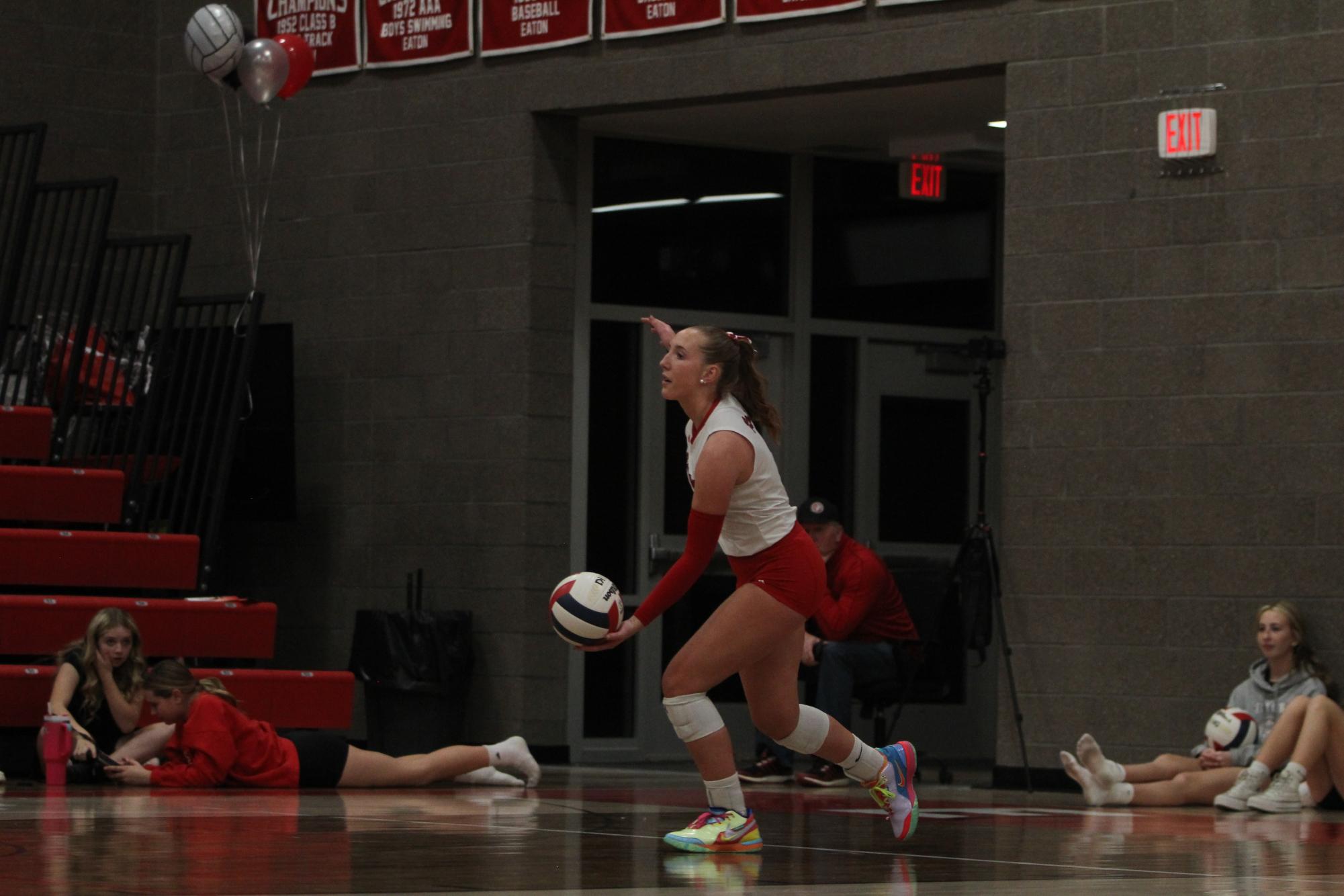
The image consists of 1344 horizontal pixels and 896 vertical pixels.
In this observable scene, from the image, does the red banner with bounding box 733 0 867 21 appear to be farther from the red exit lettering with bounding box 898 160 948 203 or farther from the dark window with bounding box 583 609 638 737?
the dark window with bounding box 583 609 638 737

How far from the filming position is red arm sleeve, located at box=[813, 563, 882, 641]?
11047 millimetres

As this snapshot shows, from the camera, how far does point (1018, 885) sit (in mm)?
5633

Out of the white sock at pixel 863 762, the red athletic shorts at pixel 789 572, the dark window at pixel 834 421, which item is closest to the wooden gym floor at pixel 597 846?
the white sock at pixel 863 762

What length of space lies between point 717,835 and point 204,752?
3.47 meters

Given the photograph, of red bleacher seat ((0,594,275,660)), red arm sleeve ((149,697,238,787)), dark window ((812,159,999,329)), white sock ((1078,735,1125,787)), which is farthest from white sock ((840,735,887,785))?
dark window ((812,159,999,329))

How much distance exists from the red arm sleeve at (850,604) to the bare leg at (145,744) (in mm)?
3224

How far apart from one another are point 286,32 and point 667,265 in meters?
2.58

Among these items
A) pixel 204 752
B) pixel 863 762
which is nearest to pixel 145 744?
pixel 204 752

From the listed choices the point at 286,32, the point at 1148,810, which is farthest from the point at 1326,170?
the point at 286,32

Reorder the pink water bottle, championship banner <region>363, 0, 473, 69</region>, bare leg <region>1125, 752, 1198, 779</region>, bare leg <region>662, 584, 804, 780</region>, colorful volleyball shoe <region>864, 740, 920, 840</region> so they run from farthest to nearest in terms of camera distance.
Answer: championship banner <region>363, 0, 473, 69</region> < bare leg <region>1125, 752, 1198, 779</region> < the pink water bottle < colorful volleyball shoe <region>864, 740, 920, 840</region> < bare leg <region>662, 584, 804, 780</region>

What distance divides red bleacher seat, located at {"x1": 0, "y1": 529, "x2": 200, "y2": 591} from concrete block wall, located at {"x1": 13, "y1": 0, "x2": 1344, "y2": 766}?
1.54m

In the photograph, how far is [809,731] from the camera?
6707mm

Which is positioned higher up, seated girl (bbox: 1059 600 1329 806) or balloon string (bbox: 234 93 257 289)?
balloon string (bbox: 234 93 257 289)

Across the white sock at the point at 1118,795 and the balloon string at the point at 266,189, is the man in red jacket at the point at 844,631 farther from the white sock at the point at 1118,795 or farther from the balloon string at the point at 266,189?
the balloon string at the point at 266,189
